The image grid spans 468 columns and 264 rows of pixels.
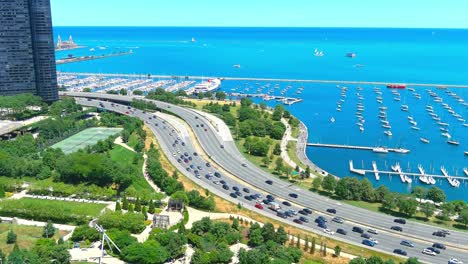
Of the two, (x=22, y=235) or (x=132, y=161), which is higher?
(x=132, y=161)

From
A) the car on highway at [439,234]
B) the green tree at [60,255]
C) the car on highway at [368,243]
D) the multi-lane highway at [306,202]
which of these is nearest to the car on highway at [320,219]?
the multi-lane highway at [306,202]

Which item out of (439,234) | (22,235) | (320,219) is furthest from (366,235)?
(22,235)

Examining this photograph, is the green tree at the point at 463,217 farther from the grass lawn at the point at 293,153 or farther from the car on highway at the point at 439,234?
the grass lawn at the point at 293,153

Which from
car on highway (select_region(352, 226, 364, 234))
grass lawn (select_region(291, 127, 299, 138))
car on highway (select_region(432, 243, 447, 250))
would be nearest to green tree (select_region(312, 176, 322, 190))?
car on highway (select_region(352, 226, 364, 234))

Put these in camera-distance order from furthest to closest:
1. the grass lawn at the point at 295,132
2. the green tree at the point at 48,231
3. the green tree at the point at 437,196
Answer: the grass lawn at the point at 295,132
the green tree at the point at 437,196
the green tree at the point at 48,231

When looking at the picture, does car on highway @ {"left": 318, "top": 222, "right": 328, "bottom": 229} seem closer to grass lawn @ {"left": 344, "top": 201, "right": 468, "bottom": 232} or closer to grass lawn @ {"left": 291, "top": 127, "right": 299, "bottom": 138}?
grass lawn @ {"left": 344, "top": 201, "right": 468, "bottom": 232}

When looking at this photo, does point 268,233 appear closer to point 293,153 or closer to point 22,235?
point 22,235

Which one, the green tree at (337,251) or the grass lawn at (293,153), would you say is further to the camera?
the grass lawn at (293,153)

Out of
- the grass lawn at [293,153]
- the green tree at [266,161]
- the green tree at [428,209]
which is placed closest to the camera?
the green tree at [428,209]
